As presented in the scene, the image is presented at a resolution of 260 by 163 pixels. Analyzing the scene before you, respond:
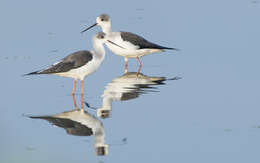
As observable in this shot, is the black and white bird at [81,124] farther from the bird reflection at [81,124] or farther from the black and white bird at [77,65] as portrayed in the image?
the black and white bird at [77,65]

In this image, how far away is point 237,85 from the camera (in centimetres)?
1109

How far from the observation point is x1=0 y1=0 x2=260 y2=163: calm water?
8.24 metres

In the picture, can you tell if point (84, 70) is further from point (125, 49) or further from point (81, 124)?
point (125, 49)

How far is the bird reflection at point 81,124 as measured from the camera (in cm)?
825

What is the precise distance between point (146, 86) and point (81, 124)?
2.59m

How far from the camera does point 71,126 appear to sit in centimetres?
895

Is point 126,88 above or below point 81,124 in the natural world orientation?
below

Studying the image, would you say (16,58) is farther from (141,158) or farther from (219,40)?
(141,158)

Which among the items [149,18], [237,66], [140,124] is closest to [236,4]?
[149,18]

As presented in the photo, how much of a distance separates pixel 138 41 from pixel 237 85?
283 centimetres

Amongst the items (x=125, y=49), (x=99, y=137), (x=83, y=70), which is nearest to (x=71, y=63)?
(x=83, y=70)

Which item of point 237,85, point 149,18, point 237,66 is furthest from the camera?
point 149,18

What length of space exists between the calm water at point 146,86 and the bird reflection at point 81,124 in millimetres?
15

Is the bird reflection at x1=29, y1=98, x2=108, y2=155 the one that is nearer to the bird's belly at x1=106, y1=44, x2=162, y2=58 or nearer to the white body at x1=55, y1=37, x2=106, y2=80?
the white body at x1=55, y1=37, x2=106, y2=80
